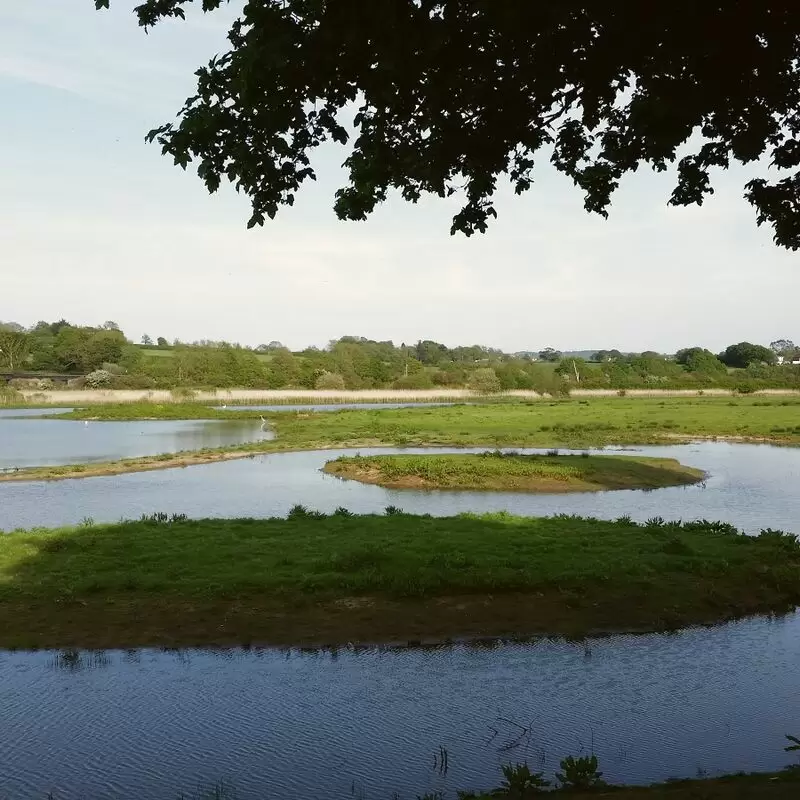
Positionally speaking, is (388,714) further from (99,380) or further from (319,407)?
(99,380)

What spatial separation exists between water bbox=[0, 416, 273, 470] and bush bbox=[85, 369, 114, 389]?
41.3 metres

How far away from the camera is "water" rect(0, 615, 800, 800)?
9891 millimetres

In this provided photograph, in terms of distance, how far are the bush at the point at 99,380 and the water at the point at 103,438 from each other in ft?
135

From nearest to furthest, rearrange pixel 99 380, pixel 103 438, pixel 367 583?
pixel 367 583 → pixel 103 438 → pixel 99 380

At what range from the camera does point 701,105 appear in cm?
959

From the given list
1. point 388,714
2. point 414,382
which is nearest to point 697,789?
point 388,714

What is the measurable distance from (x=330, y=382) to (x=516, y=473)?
104481 mm

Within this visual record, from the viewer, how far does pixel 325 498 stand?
3322 cm

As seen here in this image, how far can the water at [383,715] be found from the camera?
32.4 feet

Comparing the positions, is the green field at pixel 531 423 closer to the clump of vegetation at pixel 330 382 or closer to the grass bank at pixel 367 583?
the grass bank at pixel 367 583

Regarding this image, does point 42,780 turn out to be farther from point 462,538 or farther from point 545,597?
point 462,538

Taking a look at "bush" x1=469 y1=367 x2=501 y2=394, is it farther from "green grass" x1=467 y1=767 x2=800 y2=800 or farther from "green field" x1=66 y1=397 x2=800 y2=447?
"green grass" x1=467 y1=767 x2=800 y2=800

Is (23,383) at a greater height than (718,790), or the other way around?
(23,383)

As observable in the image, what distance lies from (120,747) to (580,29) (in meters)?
10.5
